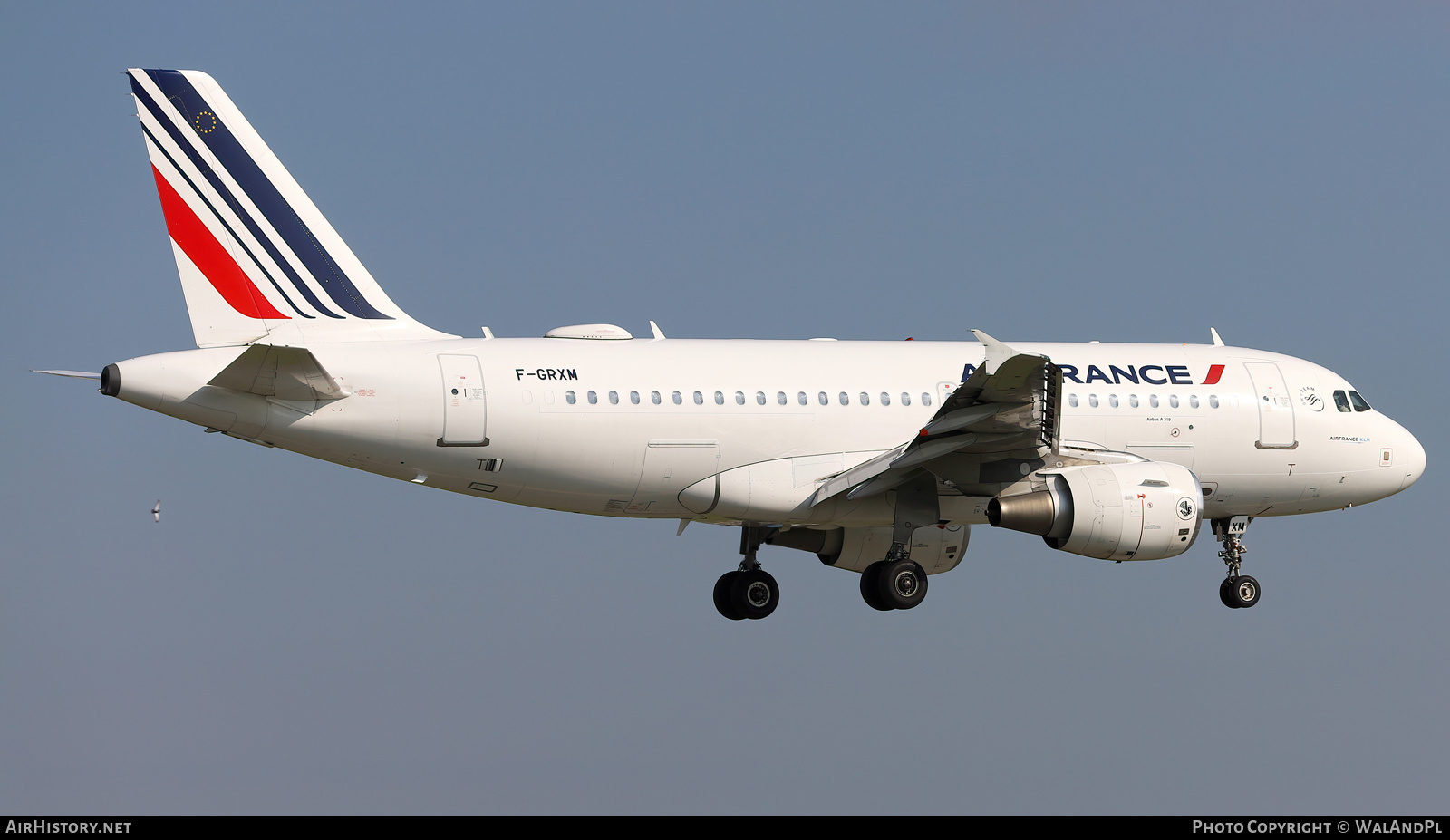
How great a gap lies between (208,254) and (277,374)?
2833 millimetres

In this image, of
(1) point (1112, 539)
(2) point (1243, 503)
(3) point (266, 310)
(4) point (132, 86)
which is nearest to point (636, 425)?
(3) point (266, 310)

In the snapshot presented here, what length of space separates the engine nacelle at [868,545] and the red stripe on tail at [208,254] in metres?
10.9

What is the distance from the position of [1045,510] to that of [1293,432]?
267 inches

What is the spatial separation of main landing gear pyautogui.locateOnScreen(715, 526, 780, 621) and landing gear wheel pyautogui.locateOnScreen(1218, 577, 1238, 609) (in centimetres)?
829

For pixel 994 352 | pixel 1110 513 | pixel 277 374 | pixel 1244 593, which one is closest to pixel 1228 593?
pixel 1244 593

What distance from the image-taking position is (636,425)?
25125mm

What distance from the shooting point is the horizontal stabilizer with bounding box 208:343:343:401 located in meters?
22.6

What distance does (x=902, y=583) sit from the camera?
26.8m

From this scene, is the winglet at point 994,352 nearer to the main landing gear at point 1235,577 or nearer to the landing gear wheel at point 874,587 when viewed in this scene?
the landing gear wheel at point 874,587

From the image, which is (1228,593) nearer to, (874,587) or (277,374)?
(874,587)

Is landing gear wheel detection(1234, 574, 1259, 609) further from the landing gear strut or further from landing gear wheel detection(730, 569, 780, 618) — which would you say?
landing gear wheel detection(730, 569, 780, 618)

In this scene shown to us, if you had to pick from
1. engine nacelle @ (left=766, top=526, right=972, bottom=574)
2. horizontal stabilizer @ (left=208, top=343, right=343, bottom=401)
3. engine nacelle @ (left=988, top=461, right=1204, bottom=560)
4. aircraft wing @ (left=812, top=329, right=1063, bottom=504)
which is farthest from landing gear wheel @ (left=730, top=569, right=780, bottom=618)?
horizontal stabilizer @ (left=208, top=343, right=343, bottom=401)

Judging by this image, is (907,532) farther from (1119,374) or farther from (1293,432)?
(1293,432)

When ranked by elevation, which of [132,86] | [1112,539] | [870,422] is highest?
[132,86]
